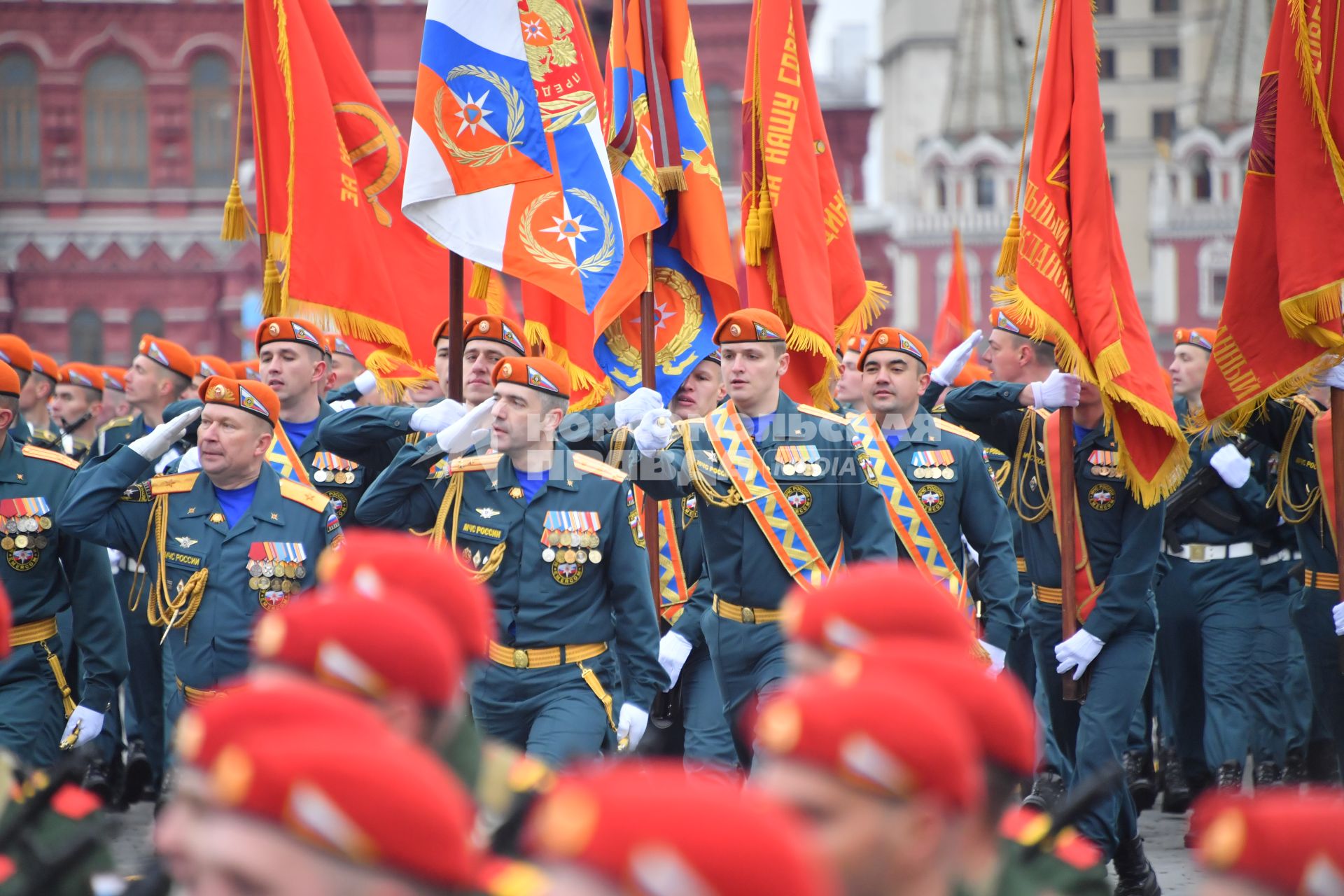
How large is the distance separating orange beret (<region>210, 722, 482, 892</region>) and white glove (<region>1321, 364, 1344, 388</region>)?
6.23 metres

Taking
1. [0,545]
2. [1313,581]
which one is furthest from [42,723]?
[1313,581]

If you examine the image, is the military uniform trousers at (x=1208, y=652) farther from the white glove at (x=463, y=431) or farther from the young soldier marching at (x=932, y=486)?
the white glove at (x=463, y=431)

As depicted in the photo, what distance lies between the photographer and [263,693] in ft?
8.91

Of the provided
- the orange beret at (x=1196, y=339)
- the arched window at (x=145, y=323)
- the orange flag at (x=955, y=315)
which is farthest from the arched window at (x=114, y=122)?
the orange beret at (x=1196, y=339)

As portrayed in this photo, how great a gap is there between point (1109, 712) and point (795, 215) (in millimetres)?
3261

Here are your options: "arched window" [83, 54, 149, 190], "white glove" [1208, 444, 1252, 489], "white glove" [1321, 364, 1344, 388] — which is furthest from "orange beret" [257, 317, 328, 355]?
"arched window" [83, 54, 149, 190]

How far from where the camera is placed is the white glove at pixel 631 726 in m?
6.88

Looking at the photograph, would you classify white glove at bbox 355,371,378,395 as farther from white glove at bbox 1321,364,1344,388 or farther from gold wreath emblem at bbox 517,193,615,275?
white glove at bbox 1321,364,1344,388

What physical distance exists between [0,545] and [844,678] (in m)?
5.30

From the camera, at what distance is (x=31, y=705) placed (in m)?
7.05

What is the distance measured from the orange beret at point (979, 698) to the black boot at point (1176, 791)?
693 centimetres

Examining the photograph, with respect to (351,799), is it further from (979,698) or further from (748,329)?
(748,329)

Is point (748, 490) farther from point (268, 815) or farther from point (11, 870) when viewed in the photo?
point (268, 815)

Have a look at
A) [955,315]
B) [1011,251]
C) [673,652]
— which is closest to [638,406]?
[673,652]
